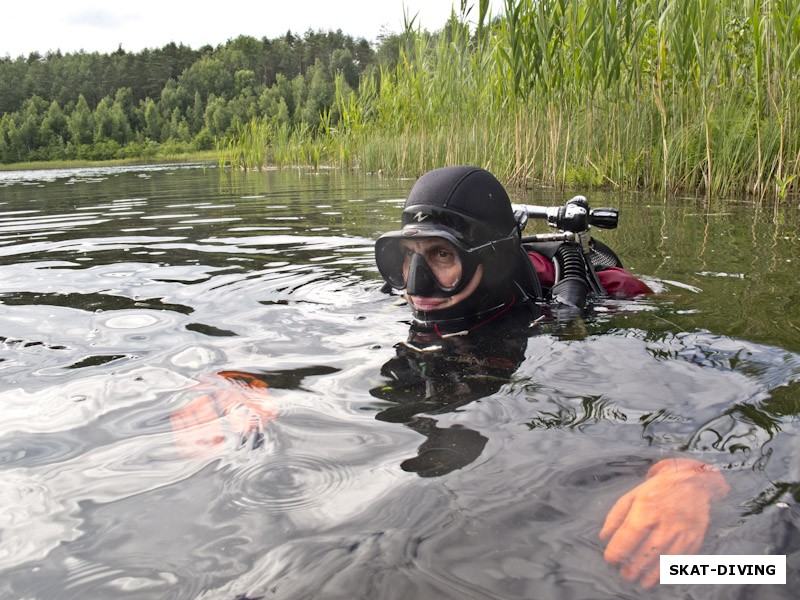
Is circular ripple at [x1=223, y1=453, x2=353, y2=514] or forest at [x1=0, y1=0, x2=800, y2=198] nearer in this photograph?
circular ripple at [x1=223, y1=453, x2=353, y2=514]

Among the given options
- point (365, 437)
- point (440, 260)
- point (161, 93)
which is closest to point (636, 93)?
point (440, 260)

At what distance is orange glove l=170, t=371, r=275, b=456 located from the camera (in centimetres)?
180

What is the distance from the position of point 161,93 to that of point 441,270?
117 m

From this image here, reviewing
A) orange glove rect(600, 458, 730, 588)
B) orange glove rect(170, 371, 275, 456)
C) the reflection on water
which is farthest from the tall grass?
orange glove rect(170, 371, 275, 456)

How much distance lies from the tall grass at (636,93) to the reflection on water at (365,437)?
295 cm

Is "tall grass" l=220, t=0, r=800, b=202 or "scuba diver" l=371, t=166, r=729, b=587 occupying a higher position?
"tall grass" l=220, t=0, r=800, b=202

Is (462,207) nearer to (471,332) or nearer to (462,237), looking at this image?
(462,237)

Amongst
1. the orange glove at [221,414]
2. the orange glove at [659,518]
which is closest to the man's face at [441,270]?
the orange glove at [221,414]

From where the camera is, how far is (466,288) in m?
2.63

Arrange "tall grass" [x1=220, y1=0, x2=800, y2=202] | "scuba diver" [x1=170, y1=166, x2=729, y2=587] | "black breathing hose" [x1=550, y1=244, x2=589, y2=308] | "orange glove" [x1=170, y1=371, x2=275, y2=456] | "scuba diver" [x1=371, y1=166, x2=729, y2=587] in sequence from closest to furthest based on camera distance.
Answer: "scuba diver" [x1=170, y1=166, x2=729, y2=587] < "orange glove" [x1=170, y1=371, x2=275, y2=456] < "scuba diver" [x1=371, y1=166, x2=729, y2=587] < "black breathing hose" [x1=550, y1=244, x2=589, y2=308] < "tall grass" [x1=220, y1=0, x2=800, y2=202]

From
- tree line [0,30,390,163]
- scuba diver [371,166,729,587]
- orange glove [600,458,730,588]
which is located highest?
tree line [0,30,390,163]

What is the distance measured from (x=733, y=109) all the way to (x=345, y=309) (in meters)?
5.49

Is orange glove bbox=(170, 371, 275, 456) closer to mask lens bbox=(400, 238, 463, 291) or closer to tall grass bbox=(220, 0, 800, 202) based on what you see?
mask lens bbox=(400, 238, 463, 291)

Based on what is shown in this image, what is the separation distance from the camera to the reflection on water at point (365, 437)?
1212 millimetres
